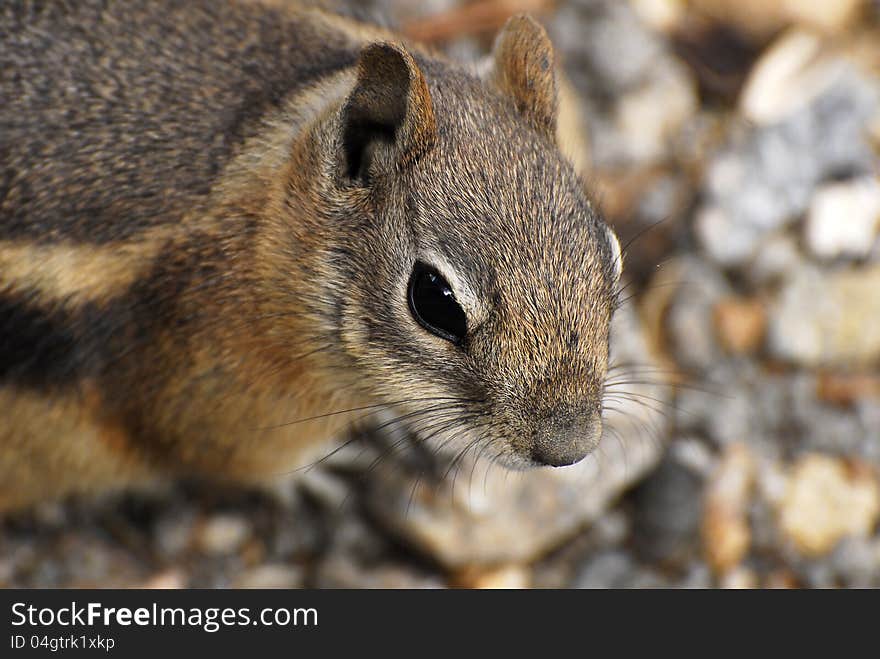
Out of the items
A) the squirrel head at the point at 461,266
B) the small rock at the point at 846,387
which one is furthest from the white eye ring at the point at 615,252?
the small rock at the point at 846,387

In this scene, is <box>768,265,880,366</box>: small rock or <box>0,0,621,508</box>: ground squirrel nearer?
<box>0,0,621,508</box>: ground squirrel

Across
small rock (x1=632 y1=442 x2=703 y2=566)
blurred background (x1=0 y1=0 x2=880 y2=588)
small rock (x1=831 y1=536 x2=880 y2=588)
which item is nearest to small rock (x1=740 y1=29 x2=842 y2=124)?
blurred background (x1=0 y1=0 x2=880 y2=588)

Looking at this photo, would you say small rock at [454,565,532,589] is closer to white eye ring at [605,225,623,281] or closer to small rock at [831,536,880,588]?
small rock at [831,536,880,588]

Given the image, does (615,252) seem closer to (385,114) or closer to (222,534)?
(385,114)

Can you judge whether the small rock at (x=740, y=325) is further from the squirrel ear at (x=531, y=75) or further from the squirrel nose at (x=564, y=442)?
the squirrel nose at (x=564, y=442)

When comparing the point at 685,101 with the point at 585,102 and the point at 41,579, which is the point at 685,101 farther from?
the point at 41,579

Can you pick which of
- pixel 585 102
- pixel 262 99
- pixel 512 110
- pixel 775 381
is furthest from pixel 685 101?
pixel 262 99
